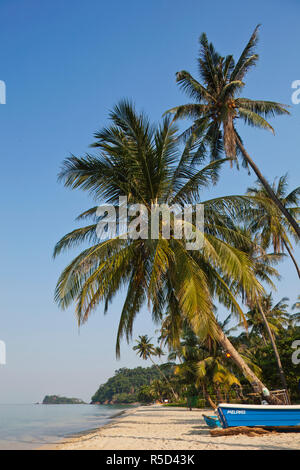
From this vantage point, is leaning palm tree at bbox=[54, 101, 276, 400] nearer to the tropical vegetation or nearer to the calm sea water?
the tropical vegetation

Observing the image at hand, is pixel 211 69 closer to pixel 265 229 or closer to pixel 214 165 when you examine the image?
pixel 214 165

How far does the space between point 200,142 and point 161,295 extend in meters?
5.50

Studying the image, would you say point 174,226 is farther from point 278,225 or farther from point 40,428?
point 40,428

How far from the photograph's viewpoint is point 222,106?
40.4 ft

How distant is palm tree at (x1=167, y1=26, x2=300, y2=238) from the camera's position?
12203 millimetres

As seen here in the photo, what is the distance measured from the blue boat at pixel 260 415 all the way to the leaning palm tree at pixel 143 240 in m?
0.88

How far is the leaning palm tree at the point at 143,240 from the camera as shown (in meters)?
9.85

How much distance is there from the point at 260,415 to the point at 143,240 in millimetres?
6194

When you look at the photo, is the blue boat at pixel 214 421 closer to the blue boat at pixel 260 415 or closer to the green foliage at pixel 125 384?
the blue boat at pixel 260 415

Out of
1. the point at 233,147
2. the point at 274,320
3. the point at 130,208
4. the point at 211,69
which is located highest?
the point at 211,69

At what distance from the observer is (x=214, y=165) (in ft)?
36.9

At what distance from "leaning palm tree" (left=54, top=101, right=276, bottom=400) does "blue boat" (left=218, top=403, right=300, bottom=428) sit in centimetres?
88

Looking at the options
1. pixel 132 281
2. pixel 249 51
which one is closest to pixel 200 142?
pixel 249 51

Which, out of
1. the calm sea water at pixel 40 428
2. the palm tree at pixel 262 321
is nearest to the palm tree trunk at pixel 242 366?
the calm sea water at pixel 40 428
